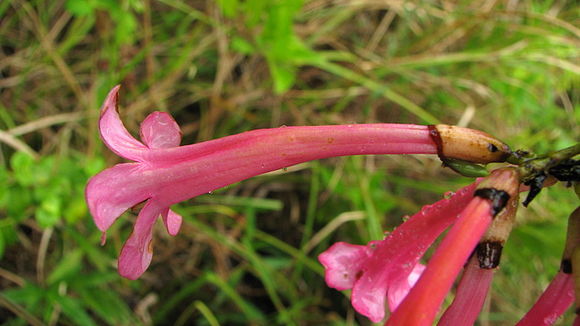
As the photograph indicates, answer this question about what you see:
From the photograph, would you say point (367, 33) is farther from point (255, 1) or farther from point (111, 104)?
point (111, 104)

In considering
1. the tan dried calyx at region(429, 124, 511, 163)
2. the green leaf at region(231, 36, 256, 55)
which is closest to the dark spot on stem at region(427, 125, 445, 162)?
the tan dried calyx at region(429, 124, 511, 163)

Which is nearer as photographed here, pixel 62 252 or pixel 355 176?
pixel 62 252

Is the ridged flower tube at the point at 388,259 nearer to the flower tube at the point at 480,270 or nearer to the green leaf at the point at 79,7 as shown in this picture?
the flower tube at the point at 480,270

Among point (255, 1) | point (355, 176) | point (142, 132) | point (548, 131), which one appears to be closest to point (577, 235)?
point (142, 132)

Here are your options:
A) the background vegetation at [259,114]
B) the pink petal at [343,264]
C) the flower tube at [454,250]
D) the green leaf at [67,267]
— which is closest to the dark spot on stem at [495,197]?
the flower tube at [454,250]

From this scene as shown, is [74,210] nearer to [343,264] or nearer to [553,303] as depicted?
[343,264]

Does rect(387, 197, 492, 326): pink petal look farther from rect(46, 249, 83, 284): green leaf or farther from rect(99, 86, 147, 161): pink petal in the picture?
rect(46, 249, 83, 284): green leaf

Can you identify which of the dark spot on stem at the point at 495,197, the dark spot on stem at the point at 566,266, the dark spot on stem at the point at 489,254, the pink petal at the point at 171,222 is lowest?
the dark spot on stem at the point at 566,266
